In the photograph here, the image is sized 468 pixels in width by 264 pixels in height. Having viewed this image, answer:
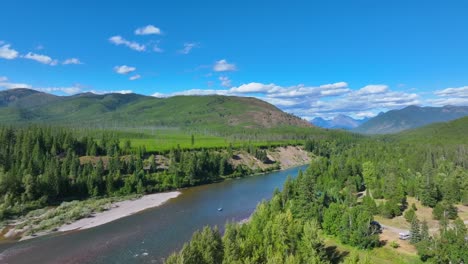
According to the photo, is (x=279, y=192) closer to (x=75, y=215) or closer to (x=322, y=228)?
(x=322, y=228)

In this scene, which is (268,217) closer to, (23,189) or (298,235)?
(298,235)

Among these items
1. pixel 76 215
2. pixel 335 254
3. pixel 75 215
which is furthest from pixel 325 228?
pixel 75 215

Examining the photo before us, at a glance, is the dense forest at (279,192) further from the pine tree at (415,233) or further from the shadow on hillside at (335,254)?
the shadow on hillside at (335,254)

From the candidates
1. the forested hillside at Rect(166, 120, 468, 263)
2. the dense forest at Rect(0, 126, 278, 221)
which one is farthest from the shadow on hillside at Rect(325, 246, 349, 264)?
the dense forest at Rect(0, 126, 278, 221)

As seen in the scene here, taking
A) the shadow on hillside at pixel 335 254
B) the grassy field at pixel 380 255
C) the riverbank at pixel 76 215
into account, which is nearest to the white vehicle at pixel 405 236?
the grassy field at pixel 380 255

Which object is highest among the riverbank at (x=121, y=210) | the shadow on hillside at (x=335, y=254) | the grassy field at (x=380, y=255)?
the grassy field at (x=380, y=255)

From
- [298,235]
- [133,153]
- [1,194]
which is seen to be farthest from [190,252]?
[133,153]
